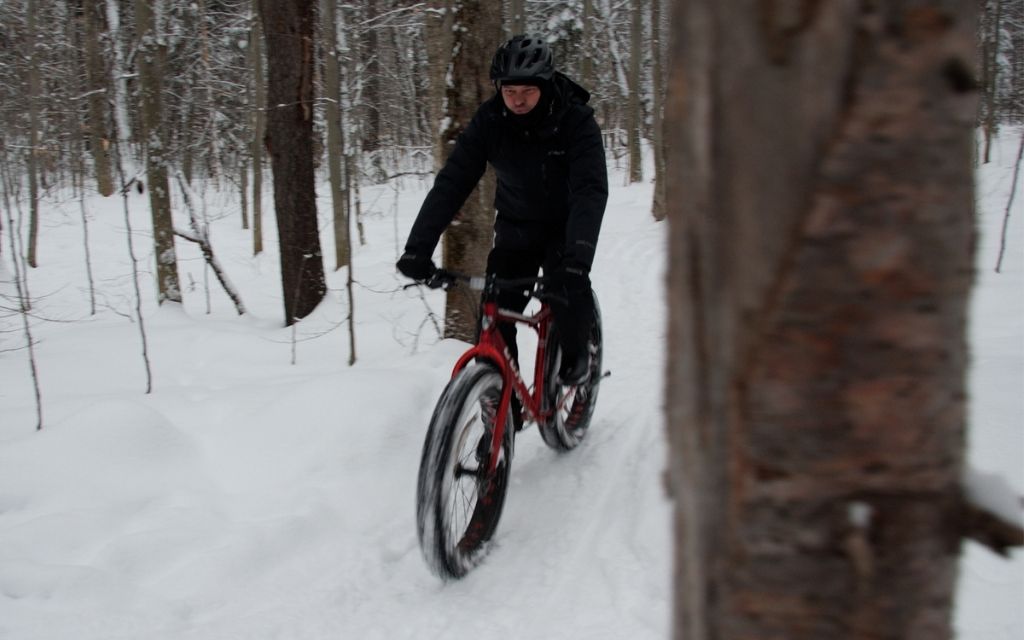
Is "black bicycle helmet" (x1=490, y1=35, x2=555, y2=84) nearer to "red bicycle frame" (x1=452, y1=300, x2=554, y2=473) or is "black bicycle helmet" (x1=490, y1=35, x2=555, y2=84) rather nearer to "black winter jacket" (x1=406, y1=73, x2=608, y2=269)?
"black winter jacket" (x1=406, y1=73, x2=608, y2=269)

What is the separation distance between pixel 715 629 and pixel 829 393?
0.35 meters

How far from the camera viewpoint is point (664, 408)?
107 cm

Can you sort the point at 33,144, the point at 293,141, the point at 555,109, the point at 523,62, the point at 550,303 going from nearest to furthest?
the point at 523,62
the point at 555,109
the point at 550,303
the point at 293,141
the point at 33,144

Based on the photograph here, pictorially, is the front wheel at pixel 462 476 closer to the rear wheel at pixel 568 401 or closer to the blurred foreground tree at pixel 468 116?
the rear wheel at pixel 568 401

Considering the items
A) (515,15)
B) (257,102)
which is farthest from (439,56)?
(515,15)

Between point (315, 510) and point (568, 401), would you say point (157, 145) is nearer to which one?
point (568, 401)

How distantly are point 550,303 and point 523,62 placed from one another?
1232 mm

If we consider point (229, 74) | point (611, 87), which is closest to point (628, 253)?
point (229, 74)

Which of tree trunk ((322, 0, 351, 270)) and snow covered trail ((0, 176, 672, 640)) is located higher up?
tree trunk ((322, 0, 351, 270))

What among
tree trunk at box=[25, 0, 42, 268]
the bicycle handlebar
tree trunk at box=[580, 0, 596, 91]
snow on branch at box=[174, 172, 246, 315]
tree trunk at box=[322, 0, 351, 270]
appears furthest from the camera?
tree trunk at box=[580, 0, 596, 91]

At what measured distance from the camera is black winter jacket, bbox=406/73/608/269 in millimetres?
3662

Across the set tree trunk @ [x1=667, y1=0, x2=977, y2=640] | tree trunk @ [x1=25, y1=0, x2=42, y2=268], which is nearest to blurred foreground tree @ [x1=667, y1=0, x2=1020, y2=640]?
tree trunk @ [x1=667, y1=0, x2=977, y2=640]

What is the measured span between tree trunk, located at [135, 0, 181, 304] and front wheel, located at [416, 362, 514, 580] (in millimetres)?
7226

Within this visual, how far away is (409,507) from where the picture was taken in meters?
3.87
